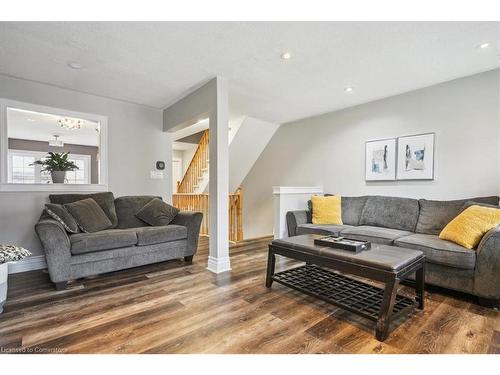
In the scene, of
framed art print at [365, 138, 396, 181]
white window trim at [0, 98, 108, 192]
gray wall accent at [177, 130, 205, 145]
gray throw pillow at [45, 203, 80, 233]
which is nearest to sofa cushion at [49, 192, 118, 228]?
white window trim at [0, 98, 108, 192]

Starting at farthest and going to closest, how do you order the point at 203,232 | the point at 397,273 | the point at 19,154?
the point at 19,154, the point at 203,232, the point at 397,273

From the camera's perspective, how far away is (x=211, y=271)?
301cm

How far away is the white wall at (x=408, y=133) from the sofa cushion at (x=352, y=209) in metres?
0.27

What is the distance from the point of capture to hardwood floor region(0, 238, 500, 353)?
5.21 ft

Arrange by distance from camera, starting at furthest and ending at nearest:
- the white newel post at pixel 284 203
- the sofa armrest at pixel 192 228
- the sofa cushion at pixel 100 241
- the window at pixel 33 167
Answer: the window at pixel 33 167
the white newel post at pixel 284 203
the sofa armrest at pixel 192 228
the sofa cushion at pixel 100 241

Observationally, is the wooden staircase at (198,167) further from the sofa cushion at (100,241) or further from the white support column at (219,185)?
the sofa cushion at (100,241)

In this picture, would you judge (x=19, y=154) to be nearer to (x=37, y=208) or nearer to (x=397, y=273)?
(x=37, y=208)

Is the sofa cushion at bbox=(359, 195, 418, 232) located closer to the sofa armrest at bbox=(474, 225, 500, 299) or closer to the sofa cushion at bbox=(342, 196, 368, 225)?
the sofa cushion at bbox=(342, 196, 368, 225)

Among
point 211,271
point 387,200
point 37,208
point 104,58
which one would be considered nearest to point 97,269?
point 211,271

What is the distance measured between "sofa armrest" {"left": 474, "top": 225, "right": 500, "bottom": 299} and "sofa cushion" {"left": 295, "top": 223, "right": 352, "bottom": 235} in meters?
1.38

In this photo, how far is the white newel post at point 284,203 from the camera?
403 cm

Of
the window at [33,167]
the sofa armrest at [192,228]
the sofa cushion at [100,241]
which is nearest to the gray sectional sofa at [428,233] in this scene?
the sofa armrest at [192,228]

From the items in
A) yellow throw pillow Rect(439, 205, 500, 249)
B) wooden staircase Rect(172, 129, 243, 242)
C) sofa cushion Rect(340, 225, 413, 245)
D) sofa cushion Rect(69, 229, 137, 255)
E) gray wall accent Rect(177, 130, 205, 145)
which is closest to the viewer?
yellow throw pillow Rect(439, 205, 500, 249)
